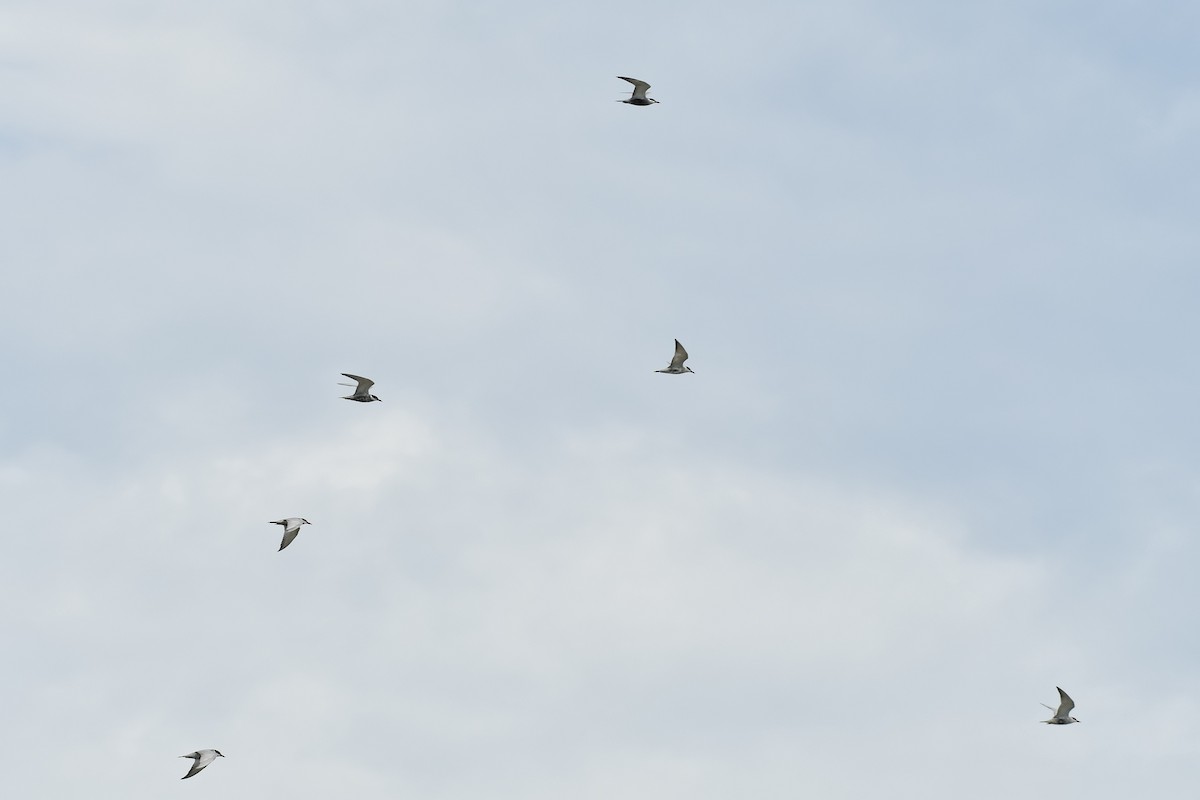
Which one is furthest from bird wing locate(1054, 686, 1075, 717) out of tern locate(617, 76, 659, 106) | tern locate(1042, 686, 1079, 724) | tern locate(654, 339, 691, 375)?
tern locate(617, 76, 659, 106)

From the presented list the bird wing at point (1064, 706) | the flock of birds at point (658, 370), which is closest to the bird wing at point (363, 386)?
the flock of birds at point (658, 370)

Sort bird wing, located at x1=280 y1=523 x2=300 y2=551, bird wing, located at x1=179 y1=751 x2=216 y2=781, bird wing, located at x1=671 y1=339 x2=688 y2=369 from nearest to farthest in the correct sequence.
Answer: bird wing, located at x1=179 y1=751 x2=216 y2=781
bird wing, located at x1=280 y1=523 x2=300 y2=551
bird wing, located at x1=671 y1=339 x2=688 y2=369

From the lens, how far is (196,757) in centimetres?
14188

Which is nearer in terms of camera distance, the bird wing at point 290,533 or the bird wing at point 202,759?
the bird wing at point 202,759

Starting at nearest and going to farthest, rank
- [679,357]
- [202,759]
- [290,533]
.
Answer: [202,759] → [290,533] → [679,357]

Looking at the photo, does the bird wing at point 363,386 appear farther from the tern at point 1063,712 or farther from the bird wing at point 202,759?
the tern at point 1063,712

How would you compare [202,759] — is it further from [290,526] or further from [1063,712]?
[1063,712]

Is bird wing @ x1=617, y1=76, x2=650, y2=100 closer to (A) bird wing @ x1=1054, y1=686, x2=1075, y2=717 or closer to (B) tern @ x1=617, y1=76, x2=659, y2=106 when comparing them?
(B) tern @ x1=617, y1=76, x2=659, y2=106

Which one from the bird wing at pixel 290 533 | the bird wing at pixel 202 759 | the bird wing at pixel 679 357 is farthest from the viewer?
the bird wing at pixel 679 357

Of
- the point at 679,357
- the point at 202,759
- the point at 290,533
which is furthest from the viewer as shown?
the point at 679,357

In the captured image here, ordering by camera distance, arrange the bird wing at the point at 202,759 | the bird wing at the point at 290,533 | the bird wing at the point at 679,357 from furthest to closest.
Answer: the bird wing at the point at 679,357 < the bird wing at the point at 290,533 < the bird wing at the point at 202,759

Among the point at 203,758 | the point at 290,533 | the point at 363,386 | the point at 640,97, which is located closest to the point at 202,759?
the point at 203,758

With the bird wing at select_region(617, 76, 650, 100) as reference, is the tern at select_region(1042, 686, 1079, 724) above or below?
below

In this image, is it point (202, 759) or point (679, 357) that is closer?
point (202, 759)
